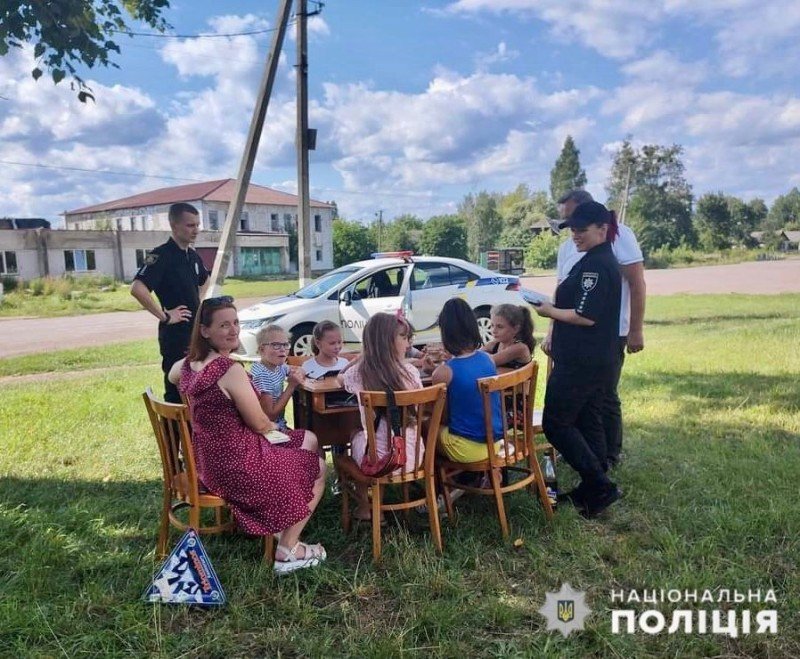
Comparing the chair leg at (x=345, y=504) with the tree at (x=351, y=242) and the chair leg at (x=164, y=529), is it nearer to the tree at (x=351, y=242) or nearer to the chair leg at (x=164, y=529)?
the chair leg at (x=164, y=529)

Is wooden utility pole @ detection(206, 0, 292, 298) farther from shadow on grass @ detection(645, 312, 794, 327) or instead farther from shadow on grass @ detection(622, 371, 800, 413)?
shadow on grass @ detection(645, 312, 794, 327)

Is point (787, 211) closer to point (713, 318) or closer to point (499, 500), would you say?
point (713, 318)

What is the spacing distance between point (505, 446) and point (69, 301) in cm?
2171

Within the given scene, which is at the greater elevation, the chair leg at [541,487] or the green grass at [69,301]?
the green grass at [69,301]

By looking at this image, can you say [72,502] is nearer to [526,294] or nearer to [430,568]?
[430,568]

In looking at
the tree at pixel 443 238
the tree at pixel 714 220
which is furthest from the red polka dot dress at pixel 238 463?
the tree at pixel 714 220

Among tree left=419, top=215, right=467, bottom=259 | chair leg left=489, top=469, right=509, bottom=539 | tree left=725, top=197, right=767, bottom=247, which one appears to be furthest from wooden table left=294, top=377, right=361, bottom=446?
tree left=725, top=197, right=767, bottom=247

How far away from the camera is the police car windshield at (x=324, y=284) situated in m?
8.98

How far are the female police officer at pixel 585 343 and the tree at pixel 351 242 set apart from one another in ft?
128

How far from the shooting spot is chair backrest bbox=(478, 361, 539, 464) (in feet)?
9.75

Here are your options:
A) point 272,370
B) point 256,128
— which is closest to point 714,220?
point 256,128

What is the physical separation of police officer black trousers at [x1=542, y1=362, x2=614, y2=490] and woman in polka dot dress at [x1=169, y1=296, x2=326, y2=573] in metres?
1.38

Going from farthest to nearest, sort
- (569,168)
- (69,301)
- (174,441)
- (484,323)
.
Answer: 1. (569,168)
2. (69,301)
3. (484,323)
4. (174,441)

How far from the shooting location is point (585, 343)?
10.7 feet
